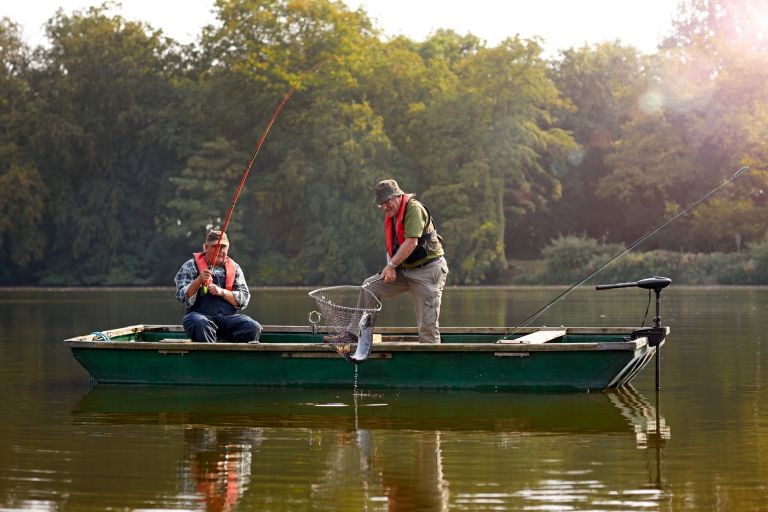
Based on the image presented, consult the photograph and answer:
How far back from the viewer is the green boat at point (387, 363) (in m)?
11.9

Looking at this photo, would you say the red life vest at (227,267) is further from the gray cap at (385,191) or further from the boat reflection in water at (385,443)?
the gray cap at (385,191)

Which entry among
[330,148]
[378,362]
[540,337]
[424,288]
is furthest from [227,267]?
[330,148]

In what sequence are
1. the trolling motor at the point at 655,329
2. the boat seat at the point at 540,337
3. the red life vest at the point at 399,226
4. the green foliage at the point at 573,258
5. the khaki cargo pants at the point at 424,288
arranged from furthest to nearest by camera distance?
the green foliage at the point at 573,258, the boat seat at the point at 540,337, the khaki cargo pants at the point at 424,288, the red life vest at the point at 399,226, the trolling motor at the point at 655,329

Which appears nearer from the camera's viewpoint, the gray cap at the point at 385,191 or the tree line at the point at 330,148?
the gray cap at the point at 385,191

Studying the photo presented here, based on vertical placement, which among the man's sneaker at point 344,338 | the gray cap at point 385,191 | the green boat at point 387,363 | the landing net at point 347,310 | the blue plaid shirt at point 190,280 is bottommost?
the green boat at point 387,363

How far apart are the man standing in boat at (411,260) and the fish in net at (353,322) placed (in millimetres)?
22

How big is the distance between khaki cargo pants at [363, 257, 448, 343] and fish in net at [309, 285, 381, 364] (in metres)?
0.19

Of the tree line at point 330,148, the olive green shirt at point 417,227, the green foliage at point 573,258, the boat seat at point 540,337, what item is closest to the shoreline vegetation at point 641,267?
the green foliage at point 573,258

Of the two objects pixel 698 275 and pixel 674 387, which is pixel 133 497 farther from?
pixel 698 275

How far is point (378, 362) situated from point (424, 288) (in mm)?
737

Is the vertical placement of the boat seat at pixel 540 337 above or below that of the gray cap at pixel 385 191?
below

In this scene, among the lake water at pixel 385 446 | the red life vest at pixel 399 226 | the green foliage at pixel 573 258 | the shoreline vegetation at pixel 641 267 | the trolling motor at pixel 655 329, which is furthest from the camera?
the green foliage at pixel 573 258

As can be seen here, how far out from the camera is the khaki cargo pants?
40.1 feet

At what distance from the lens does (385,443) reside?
9.30 metres
